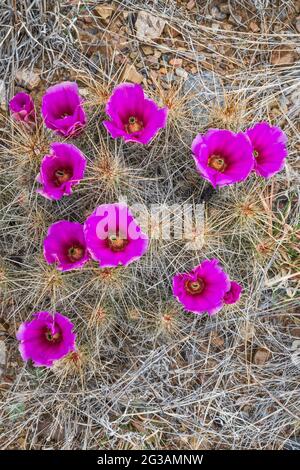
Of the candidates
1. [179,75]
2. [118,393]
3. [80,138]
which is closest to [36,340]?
[118,393]

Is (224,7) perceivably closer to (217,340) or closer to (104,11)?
(104,11)

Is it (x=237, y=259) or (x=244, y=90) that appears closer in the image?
(x=237, y=259)

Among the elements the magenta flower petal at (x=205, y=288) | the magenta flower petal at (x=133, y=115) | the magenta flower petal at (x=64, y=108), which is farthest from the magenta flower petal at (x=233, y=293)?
the magenta flower petal at (x=64, y=108)

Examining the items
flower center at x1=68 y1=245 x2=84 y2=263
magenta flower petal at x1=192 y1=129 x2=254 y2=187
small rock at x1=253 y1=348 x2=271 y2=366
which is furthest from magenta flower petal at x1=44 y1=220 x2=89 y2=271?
small rock at x1=253 y1=348 x2=271 y2=366

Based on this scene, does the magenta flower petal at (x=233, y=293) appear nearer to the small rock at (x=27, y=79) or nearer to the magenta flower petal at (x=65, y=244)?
the magenta flower petal at (x=65, y=244)

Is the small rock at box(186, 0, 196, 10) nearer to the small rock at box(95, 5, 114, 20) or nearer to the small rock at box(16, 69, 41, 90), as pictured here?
the small rock at box(95, 5, 114, 20)
